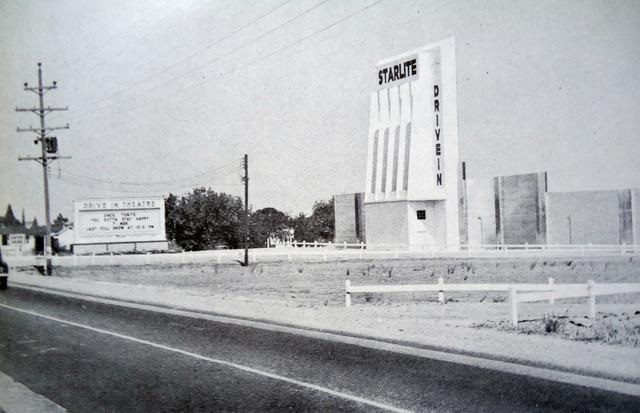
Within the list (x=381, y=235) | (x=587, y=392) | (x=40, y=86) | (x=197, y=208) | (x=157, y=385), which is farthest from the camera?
(x=197, y=208)

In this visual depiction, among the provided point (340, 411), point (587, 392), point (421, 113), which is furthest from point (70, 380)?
point (421, 113)

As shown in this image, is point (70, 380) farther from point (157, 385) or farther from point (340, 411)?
point (340, 411)

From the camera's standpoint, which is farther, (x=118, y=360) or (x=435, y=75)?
(x=435, y=75)

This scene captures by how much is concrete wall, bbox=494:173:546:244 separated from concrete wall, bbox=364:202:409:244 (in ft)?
26.3

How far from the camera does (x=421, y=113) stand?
4009 cm

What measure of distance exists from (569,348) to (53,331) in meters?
11.4

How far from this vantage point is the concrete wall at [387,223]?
138 feet

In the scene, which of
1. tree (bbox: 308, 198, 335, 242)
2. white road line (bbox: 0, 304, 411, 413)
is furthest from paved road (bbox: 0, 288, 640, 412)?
tree (bbox: 308, 198, 335, 242)

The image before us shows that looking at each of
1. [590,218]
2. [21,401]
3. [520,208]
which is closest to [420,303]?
[21,401]

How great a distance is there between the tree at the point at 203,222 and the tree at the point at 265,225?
3105mm

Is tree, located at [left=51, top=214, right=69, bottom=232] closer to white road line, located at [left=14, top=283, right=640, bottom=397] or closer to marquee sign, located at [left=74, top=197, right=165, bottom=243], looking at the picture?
marquee sign, located at [left=74, top=197, right=165, bottom=243]

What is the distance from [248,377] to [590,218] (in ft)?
101

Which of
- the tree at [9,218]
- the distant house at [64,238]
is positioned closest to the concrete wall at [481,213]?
the tree at [9,218]

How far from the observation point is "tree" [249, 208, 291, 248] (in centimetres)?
7600
